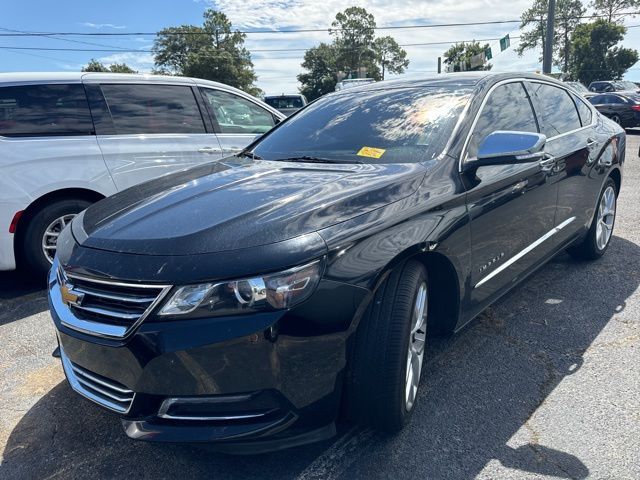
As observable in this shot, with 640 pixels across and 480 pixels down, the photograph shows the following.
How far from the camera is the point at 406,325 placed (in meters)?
2.17

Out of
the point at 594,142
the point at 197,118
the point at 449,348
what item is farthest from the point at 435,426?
the point at 197,118

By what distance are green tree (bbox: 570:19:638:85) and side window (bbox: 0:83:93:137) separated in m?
52.7

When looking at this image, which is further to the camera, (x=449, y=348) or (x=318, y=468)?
(x=449, y=348)

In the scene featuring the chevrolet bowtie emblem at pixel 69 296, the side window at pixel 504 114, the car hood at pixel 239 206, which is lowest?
the chevrolet bowtie emblem at pixel 69 296

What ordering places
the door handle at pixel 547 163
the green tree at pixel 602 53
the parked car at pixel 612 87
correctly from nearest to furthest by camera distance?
the door handle at pixel 547 163 < the parked car at pixel 612 87 < the green tree at pixel 602 53

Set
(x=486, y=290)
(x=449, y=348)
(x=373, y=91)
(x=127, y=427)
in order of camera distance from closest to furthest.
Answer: (x=127, y=427), (x=486, y=290), (x=449, y=348), (x=373, y=91)

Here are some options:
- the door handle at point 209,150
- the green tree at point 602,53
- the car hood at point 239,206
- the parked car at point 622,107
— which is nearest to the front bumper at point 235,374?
the car hood at point 239,206

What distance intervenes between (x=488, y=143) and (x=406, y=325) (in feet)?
3.75

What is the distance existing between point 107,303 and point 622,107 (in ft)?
65.4

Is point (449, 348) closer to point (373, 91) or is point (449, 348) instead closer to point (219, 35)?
point (373, 91)

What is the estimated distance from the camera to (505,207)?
2.97 meters

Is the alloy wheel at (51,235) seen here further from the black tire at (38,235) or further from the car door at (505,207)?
the car door at (505,207)

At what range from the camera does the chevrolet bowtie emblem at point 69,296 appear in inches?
81.8

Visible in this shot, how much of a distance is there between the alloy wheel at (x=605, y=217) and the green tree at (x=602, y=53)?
50.4 meters
